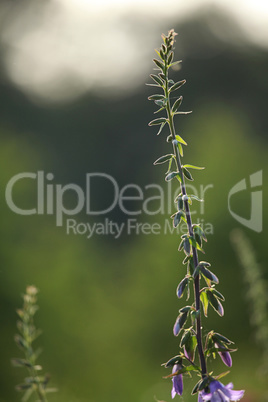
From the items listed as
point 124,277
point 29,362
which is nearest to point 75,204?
point 124,277

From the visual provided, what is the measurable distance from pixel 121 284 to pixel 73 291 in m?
1.90

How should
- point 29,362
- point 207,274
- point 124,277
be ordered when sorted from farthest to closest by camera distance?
point 124,277, point 29,362, point 207,274

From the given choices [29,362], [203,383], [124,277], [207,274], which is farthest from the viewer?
[124,277]

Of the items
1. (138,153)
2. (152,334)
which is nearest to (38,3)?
(138,153)

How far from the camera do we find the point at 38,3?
186 ft

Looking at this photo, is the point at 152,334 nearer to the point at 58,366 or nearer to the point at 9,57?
the point at 58,366

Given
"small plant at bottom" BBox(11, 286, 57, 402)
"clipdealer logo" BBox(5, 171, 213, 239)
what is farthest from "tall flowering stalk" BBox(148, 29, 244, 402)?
"clipdealer logo" BBox(5, 171, 213, 239)

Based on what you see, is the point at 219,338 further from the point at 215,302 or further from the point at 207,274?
the point at 207,274

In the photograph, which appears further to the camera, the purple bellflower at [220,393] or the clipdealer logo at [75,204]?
the clipdealer logo at [75,204]

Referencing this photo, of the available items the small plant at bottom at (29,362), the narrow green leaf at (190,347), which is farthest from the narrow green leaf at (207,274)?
the small plant at bottom at (29,362)

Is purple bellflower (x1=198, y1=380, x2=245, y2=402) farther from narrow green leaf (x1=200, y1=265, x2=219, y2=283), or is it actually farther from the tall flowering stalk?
narrow green leaf (x1=200, y1=265, x2=219, y2=283)

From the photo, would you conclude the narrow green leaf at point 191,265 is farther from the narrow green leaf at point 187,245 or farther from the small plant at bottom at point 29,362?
the small plant at bottom at point 29,362

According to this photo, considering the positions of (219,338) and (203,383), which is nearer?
(203,383)

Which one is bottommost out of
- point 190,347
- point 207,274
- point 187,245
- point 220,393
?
point 220,393
